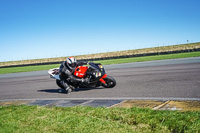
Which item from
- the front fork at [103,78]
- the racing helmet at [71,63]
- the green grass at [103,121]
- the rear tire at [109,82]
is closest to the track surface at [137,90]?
the rear tire at [109,82]

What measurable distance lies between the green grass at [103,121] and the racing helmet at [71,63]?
11.6 feet

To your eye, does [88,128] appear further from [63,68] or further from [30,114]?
[63,68]

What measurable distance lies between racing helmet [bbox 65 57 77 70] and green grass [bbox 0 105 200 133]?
11.6ft

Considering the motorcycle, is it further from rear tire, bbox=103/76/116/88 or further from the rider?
the rider

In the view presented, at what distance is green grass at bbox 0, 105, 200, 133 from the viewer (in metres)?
3.38

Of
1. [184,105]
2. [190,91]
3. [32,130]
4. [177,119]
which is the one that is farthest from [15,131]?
[190,91]

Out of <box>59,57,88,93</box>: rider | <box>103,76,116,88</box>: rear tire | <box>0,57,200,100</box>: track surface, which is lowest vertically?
<box>0,57,200,100</box>: track surface

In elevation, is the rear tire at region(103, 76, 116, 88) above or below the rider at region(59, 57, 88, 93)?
below

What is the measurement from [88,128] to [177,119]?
1.66 metres

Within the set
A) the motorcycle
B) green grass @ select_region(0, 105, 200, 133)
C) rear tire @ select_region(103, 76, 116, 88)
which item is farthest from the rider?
green grass @ select_region(0, 105, 200, 133)

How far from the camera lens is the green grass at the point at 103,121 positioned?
3.38 meters

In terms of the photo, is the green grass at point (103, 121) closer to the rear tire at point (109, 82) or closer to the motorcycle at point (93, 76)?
the motorcycle at point (93, 76)


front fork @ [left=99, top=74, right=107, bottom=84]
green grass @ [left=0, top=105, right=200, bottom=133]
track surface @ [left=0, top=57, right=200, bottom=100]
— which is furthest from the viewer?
front fork @ [left=99, top=74, right=107, bottom=84]

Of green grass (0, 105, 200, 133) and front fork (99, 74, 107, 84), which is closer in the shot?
green grass (0, 105, 200, 133)
